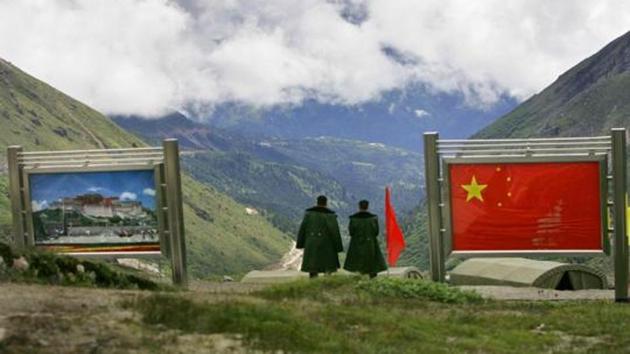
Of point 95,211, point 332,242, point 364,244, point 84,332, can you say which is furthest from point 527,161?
point 84,332

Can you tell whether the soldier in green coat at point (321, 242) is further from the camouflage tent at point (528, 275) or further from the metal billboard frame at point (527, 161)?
the camouflage tent at point (528, 275)

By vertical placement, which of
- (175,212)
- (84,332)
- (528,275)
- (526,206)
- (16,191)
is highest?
(16,191)

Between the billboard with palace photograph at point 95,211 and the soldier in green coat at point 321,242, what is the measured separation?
3919 millimetres

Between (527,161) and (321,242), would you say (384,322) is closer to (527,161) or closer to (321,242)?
(527,161)

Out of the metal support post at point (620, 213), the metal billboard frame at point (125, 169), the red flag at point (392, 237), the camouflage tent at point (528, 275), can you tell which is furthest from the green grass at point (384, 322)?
the camouflage tent at point (528, 275)

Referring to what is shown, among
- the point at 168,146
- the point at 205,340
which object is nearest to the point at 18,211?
the point at 168,146

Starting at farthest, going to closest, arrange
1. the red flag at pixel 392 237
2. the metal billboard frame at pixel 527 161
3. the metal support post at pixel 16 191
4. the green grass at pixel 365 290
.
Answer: the metal support post at pixel 16 191
the red flag at pixel 392 237
the metal billboard frame at pixel 527 161
the green grass at pixel 365 290

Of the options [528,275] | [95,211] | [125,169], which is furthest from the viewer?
[528,275]

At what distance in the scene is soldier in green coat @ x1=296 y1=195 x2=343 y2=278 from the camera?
2244cm

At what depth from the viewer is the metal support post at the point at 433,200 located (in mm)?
20484

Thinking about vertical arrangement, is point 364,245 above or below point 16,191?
below

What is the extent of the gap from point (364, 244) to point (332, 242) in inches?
33.7

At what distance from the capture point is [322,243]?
2244 cm

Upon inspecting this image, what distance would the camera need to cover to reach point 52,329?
35.3 ft
